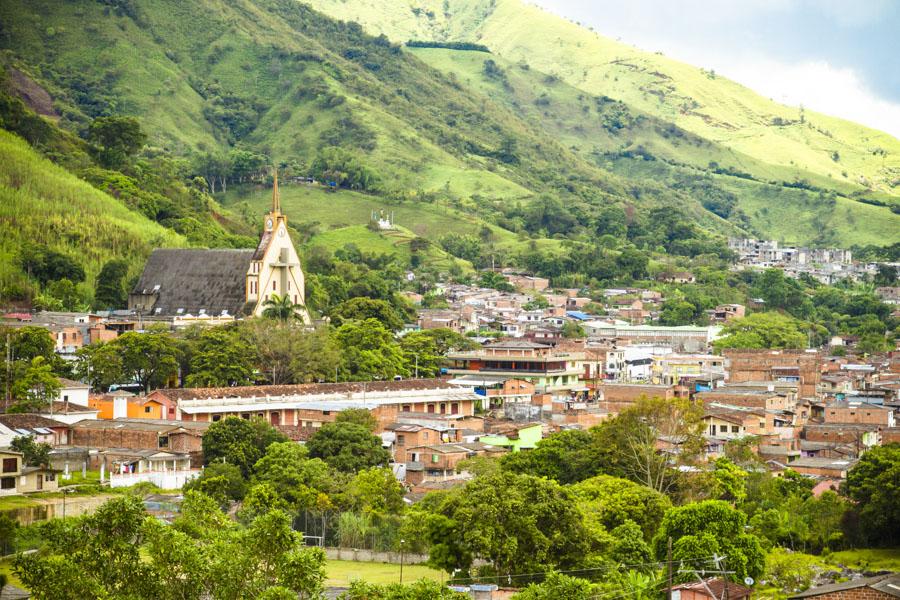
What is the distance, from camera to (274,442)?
1997 inches

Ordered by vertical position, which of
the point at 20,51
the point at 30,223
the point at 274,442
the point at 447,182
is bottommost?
the point at 274,442

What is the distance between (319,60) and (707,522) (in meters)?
142

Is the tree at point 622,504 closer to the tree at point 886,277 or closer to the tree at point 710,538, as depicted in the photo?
the tree at point 710,538

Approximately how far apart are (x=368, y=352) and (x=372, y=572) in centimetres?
3021

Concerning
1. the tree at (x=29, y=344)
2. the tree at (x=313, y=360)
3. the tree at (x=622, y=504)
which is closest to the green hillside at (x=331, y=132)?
the tree at (x=313, y=360)

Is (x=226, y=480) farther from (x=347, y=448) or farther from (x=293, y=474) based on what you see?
(x=347, y=448)

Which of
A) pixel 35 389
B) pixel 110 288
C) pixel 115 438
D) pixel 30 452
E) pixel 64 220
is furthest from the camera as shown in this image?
pixel 64 220

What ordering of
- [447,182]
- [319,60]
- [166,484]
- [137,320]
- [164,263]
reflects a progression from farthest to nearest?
[319,60] → [447,182] → [164,263] → [137,320] → [166,484]

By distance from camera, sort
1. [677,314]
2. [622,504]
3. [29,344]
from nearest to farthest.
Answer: [622,504] → [29,344] → [677,314]

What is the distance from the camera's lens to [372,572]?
41.8m

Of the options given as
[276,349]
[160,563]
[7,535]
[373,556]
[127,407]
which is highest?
[276,349]

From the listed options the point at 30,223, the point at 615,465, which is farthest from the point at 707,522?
the point at 30,223

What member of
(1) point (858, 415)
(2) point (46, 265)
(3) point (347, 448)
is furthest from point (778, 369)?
(2) point (46, 265)

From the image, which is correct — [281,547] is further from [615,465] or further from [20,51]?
[20,51]
